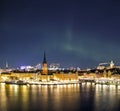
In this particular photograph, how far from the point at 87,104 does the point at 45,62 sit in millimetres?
32095

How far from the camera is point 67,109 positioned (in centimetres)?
1886

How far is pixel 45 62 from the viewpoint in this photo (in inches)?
2088

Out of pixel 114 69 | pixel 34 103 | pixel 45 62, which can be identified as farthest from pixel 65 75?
pixel 34 103

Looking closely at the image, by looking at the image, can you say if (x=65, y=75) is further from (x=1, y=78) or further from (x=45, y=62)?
(x=1, y=78)

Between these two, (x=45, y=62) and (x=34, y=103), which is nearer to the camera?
(x=34, y=103)

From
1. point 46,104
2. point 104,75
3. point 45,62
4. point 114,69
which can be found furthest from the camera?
point 114,69

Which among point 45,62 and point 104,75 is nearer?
point 45,62

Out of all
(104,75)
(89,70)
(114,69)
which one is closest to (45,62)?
(104,75)

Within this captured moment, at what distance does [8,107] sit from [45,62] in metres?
33.8

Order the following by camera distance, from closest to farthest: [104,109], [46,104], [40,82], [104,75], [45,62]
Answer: [104,109] → [46,104] → [40,82] → [45,62] → [104,75]

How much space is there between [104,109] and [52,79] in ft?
103

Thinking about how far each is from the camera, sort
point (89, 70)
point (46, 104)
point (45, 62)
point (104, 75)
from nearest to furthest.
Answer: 1. point (46, 104)
2. point (45, 62)
3. point (104, 75)
4. point (89, 70)

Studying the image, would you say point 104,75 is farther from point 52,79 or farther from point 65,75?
point 52,79

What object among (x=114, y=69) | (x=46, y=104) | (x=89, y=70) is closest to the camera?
(x=46, y=104)
